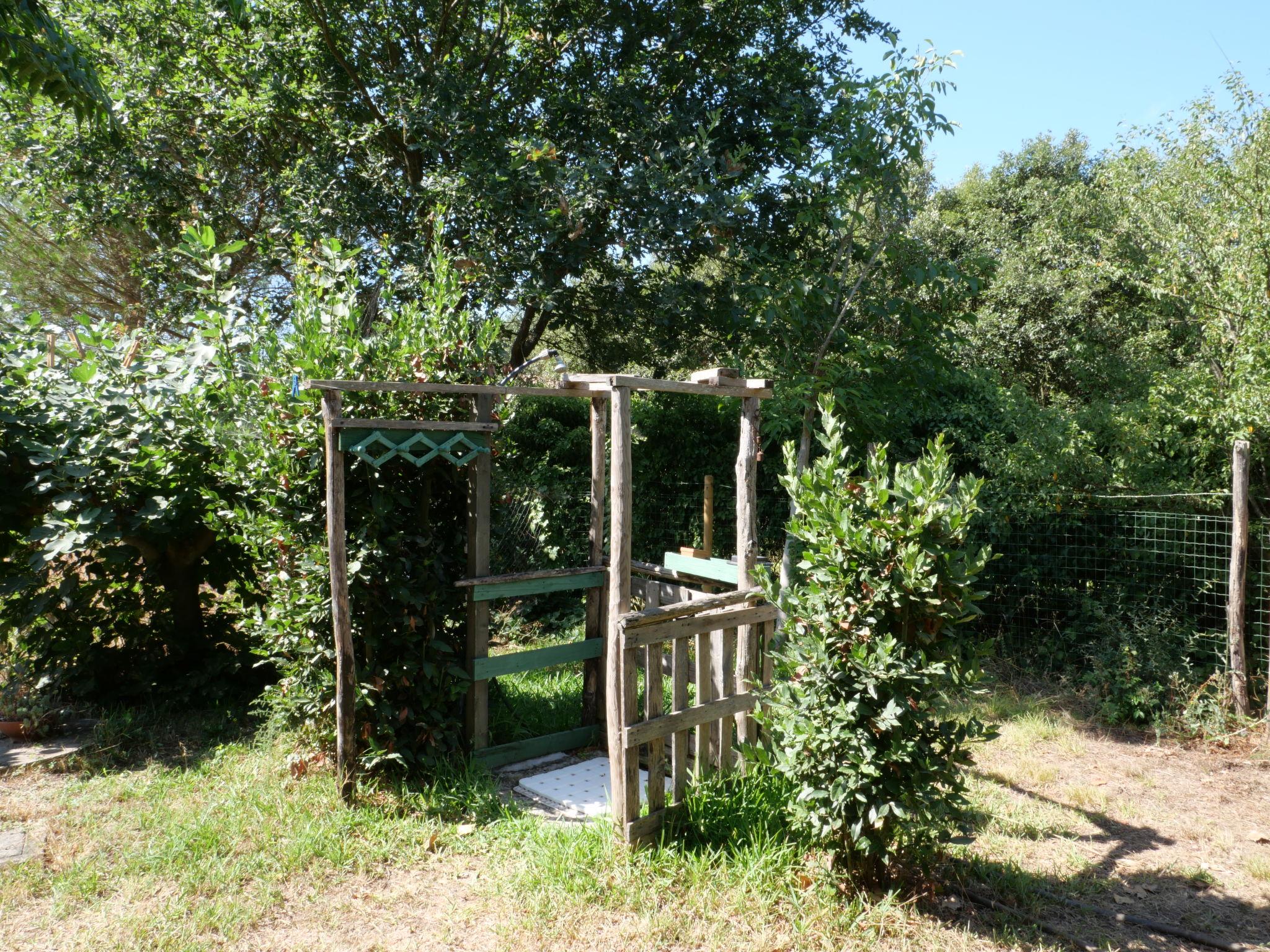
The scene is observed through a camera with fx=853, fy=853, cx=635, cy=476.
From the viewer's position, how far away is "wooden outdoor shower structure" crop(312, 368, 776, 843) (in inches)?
148

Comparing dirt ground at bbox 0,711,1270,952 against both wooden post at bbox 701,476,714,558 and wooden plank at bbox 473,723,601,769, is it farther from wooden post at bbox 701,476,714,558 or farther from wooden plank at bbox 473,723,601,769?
wooden post at bbox 701,476,714,558

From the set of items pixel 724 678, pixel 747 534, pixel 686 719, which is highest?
pixel 747 534

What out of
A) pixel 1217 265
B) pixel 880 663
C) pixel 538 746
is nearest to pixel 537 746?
pixel 538 746

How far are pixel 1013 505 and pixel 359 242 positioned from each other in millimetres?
6662

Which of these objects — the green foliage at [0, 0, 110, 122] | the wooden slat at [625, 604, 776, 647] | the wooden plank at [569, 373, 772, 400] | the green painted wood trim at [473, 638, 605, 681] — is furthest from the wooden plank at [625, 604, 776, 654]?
the green foliage at [0, 0, 110, 122]

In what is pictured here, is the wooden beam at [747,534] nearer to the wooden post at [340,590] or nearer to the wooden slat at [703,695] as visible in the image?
the wooden slat at [703,695]

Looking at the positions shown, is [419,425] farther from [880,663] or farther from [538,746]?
[880,663]

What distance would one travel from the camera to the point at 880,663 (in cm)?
320

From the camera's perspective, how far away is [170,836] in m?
3.90

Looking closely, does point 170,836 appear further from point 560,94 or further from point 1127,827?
point 560,94

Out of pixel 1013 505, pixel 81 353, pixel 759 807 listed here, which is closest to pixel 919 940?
pixel 759 807

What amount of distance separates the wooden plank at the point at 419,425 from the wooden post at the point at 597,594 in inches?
31.6

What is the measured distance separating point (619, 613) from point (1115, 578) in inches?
182

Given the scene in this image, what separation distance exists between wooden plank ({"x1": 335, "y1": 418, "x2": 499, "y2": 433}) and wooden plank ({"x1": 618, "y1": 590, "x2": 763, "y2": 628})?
1.34 m
